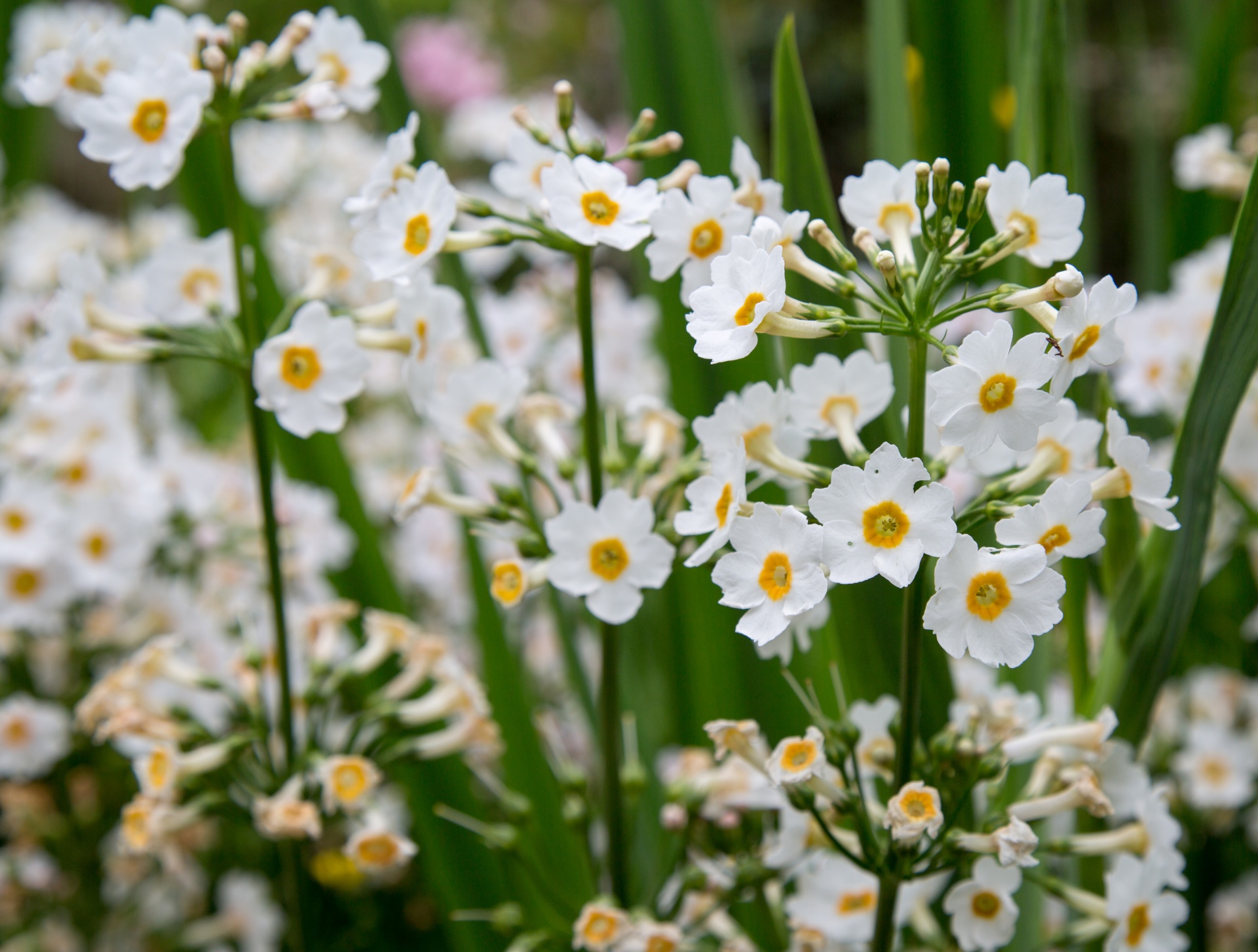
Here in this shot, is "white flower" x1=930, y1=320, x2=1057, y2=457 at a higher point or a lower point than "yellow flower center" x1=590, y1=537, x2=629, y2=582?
higher

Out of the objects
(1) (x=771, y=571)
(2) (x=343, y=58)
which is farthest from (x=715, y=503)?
(2) (x=343, y=58)

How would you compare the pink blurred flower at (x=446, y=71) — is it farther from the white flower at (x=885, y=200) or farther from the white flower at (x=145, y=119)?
the white flower at (x=885, y=200)

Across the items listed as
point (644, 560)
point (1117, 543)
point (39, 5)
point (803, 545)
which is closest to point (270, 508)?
point (644, 560)

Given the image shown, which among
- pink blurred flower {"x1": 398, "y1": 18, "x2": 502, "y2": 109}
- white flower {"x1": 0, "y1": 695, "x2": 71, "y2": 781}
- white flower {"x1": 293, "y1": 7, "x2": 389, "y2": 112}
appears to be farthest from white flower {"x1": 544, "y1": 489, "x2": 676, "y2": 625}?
pink blurred flower {"x1": 398, "y1": 18, "x2": 502, "y2": 109}

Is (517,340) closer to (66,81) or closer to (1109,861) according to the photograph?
(66,81)

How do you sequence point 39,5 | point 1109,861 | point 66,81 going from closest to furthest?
point 66,81 < point 1109,861 < point 39,5

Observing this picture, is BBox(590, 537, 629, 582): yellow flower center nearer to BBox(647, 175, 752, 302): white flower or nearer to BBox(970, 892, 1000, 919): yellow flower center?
BBox(647, 175, 752, 302): white flower
